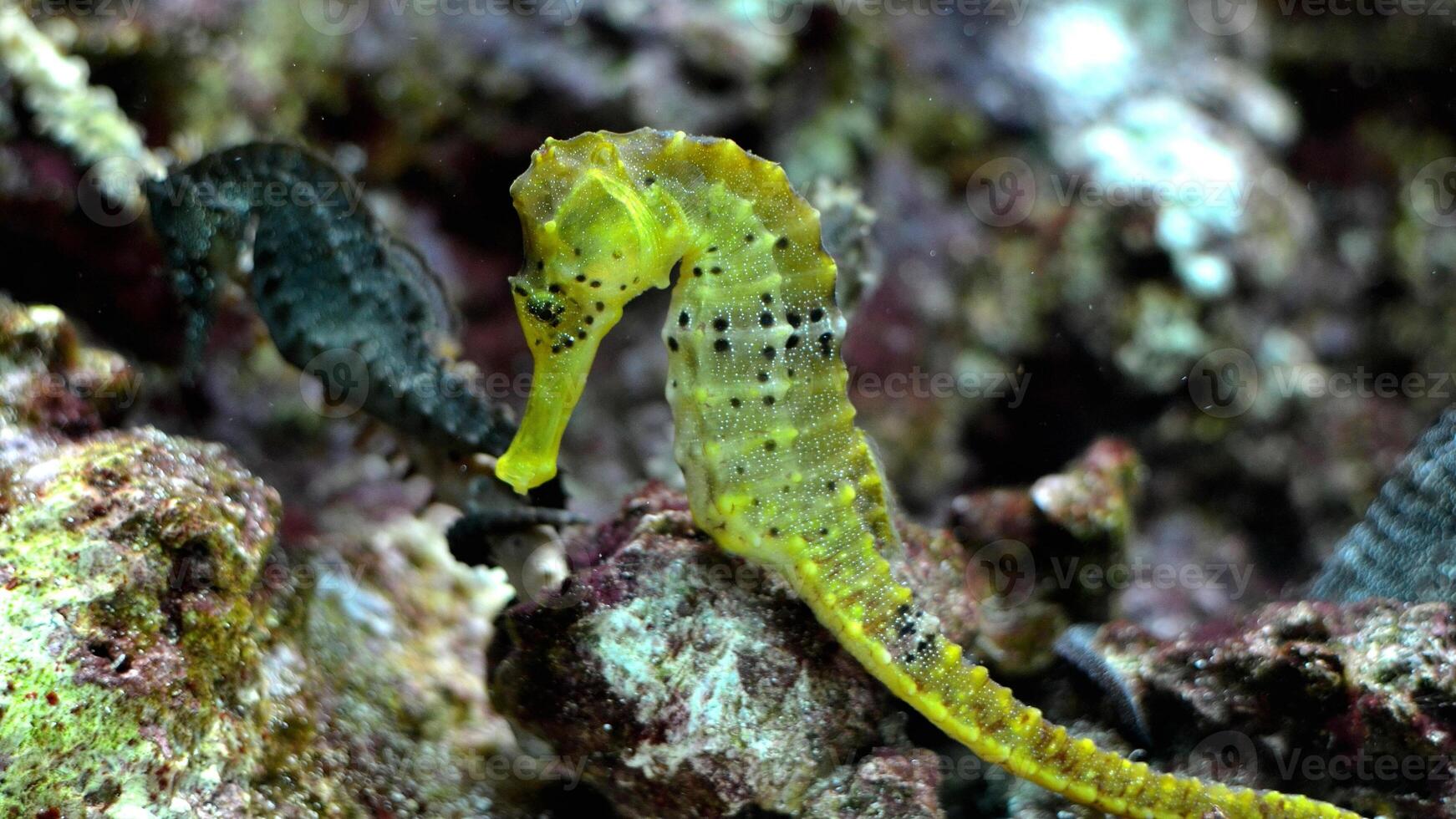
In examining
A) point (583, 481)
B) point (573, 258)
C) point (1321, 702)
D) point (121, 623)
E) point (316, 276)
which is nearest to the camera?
point (121, 623)

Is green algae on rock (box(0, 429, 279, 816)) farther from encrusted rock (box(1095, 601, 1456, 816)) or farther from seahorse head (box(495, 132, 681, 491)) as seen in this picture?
encrusted rock (box(1095, 601, 1456, 816))

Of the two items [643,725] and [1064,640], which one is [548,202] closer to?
[643,725]

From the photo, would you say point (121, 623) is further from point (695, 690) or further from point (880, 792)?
point (880, 792)

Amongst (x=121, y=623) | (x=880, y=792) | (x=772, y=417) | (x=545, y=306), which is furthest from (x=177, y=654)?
(x=880, y=792)

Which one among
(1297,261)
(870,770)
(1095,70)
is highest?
(1095,70)

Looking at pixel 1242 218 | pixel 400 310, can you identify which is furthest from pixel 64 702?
pixel 1242 218

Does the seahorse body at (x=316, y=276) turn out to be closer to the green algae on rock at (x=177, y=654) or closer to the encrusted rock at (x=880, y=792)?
the green algae on rock at (x=177, y=654)

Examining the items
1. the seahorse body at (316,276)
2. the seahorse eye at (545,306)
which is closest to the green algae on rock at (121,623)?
the seahorse body at (316,276)
